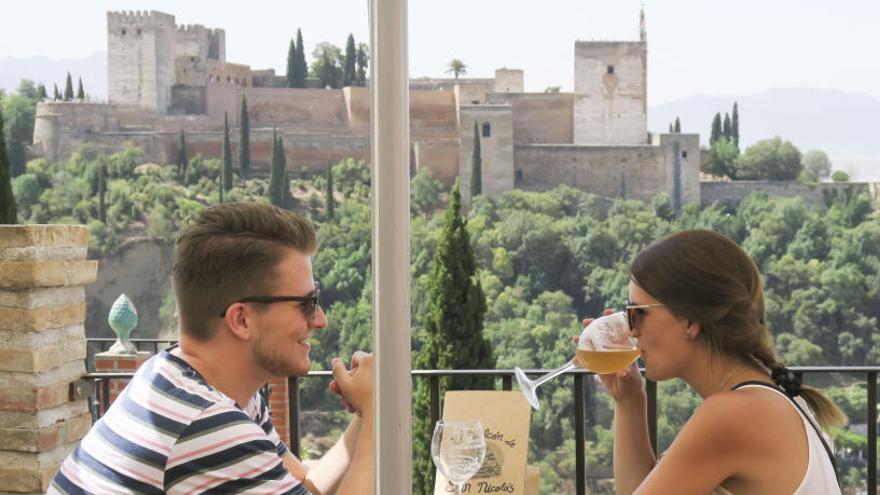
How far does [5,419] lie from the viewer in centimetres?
214

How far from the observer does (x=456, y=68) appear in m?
46.4

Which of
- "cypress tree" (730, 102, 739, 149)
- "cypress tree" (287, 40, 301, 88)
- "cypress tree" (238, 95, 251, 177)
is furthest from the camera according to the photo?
"cypress tree" (730, 102, 739, 149)

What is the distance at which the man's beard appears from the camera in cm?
116

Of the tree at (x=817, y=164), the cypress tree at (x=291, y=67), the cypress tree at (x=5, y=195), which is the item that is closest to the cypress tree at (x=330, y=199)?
the cypress tree at (x=291, y=67)

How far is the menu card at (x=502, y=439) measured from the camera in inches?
54.1

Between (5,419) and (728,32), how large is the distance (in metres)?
49.1

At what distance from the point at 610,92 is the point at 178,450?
1795 inches

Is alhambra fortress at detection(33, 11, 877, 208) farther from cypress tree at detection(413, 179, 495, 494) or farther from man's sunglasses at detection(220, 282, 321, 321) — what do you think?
man's sunglasses at detection(220, 282, 321, 321)

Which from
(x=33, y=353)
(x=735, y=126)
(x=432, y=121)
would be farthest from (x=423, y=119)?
(x=33, y=353)

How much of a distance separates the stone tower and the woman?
4371cm

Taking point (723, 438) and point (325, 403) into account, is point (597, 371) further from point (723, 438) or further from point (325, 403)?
point (325, 403)

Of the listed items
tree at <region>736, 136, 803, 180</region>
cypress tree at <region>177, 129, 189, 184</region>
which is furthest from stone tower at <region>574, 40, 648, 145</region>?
cypress tree at <region>177, 129, 189, 184</region>

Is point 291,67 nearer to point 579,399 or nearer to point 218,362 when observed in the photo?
point 579,399

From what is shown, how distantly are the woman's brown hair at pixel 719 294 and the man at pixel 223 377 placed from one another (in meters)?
0.38
